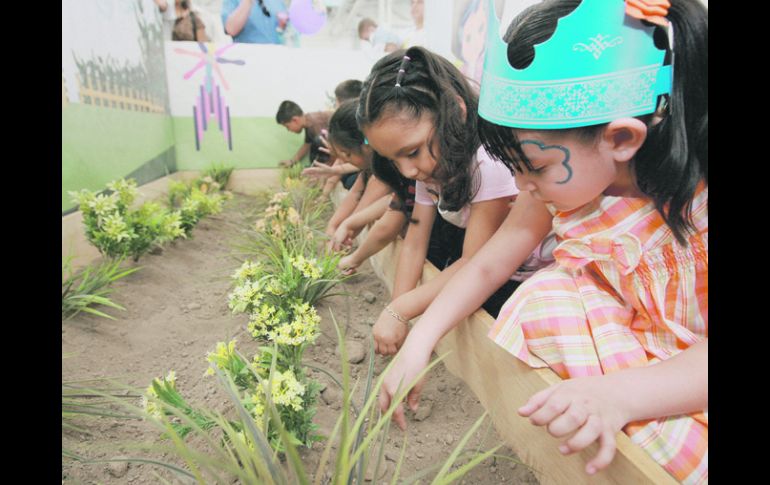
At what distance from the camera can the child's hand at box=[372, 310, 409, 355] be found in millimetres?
1331

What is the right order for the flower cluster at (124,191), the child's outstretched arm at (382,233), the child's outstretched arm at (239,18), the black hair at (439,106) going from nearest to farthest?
the black hair at (439,106)
the child's outstretched arm at (382,233)
the flower cluster at (124,191)
the child's outstretched arm at (239,18)

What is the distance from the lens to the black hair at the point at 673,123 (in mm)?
670

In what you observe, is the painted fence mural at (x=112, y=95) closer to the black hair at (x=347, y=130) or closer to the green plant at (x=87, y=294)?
the green plant at (x=87, y=294)

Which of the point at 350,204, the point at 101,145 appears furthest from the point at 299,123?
the point at 350,204

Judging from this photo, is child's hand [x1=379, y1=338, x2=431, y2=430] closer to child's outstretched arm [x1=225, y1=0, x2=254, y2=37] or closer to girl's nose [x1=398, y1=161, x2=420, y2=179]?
girl's nose [x1=398, y1=161, x2=420, y2=179]

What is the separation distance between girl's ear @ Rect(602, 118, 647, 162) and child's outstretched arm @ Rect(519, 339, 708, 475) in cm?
34

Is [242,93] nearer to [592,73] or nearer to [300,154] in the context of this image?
[300,154]

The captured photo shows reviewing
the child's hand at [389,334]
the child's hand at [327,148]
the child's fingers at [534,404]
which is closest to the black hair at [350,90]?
the child's hand at [327,148]

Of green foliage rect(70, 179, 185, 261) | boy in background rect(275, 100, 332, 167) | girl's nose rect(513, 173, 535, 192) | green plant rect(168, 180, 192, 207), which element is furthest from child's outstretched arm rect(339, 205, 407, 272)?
boy in background rect(275, 100, 332, 167)

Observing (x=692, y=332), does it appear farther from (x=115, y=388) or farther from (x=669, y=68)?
(x=115, y=388)

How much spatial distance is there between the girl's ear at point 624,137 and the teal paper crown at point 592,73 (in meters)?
0.01

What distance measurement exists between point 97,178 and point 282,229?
1497mm

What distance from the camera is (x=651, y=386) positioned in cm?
71
